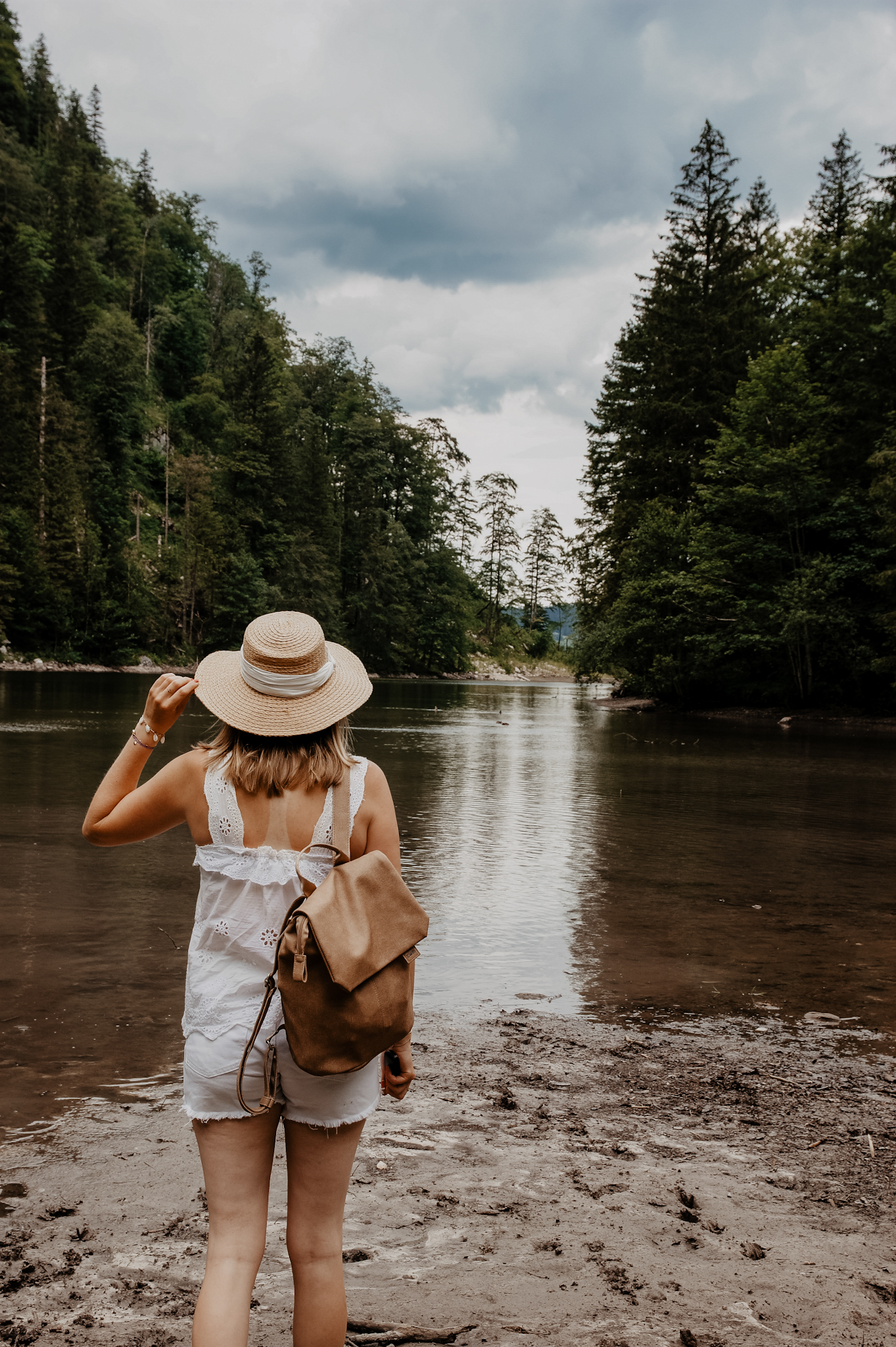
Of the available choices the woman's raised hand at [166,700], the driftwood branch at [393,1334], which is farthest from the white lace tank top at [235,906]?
the driftwood branch at [393,1334]

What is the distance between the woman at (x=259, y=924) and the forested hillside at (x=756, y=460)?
29.2 metres

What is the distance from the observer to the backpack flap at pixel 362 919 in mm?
1769

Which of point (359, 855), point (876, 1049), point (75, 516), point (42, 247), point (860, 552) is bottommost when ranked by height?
point (876, 1049)

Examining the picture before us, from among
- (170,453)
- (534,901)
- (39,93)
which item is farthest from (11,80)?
(534,901)

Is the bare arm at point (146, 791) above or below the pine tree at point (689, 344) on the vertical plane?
below

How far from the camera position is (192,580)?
63.2 meters

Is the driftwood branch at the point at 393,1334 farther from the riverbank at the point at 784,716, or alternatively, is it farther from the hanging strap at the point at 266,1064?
the riverbank at the point at 784,716

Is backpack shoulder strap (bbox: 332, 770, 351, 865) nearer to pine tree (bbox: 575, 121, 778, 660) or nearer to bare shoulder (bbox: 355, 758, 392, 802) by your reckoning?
bare shoulder (bbox: 355, 758, 392, 802)

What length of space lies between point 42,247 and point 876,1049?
73.8m

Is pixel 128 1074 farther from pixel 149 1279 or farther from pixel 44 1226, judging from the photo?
pixel 149 1279

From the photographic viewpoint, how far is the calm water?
495cm

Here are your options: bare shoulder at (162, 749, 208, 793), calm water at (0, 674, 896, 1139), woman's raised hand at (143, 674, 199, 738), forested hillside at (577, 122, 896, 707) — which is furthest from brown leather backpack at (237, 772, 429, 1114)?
forested hillside at (577, 122, 896, 707)

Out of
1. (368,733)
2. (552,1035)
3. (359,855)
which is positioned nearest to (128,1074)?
(552,1035)

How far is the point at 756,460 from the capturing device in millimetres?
33906
